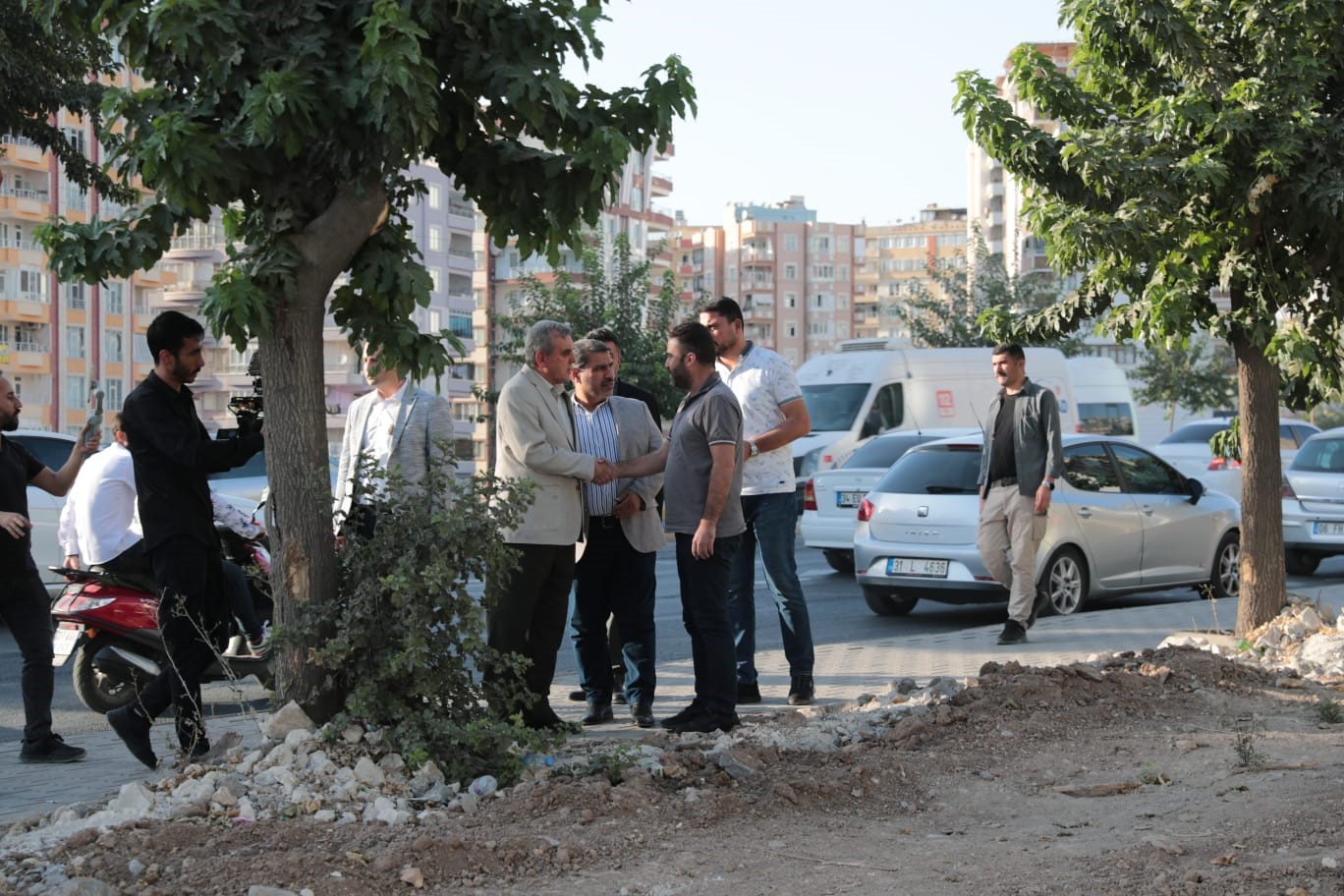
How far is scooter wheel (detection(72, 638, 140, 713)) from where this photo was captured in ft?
31.4

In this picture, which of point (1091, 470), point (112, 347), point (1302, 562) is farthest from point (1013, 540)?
point (112, 347)

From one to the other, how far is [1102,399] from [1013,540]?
23.3 m

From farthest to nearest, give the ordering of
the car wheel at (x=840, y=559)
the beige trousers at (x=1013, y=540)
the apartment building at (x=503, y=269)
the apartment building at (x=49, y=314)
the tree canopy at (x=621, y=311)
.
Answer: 1. the apartment building at (x=503, y=269)
2. the apartment building at (x=49, y=314)
3. the tree canopy at (x=621, y=311)
4. the car wheel at (x=840, y=559)
5. the beige trousers at (x=1013, y=540)

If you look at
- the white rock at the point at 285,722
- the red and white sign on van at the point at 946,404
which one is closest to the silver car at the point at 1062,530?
the white rock at the point at 285,722

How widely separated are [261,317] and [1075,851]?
354 cm

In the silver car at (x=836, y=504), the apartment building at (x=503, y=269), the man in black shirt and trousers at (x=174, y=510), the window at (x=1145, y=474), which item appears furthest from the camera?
the apartment building at (x=503, y=269)

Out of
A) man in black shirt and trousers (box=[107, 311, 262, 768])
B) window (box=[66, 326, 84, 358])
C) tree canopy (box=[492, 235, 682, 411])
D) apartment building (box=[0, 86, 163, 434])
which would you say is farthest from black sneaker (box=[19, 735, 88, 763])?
window (box=[66, 326, 84, 358])

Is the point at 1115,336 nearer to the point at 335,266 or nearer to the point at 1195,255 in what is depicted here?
the point at 1195,255

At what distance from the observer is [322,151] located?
660cm

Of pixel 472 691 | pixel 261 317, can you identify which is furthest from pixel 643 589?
pixel 261 317

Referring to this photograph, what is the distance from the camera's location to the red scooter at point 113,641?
9297 millimetres

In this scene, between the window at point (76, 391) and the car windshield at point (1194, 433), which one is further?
the window at point (76, 391)

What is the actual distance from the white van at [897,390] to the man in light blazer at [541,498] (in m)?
18.6

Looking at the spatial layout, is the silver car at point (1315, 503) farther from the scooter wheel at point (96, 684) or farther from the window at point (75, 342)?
the window at point (75, 342)
